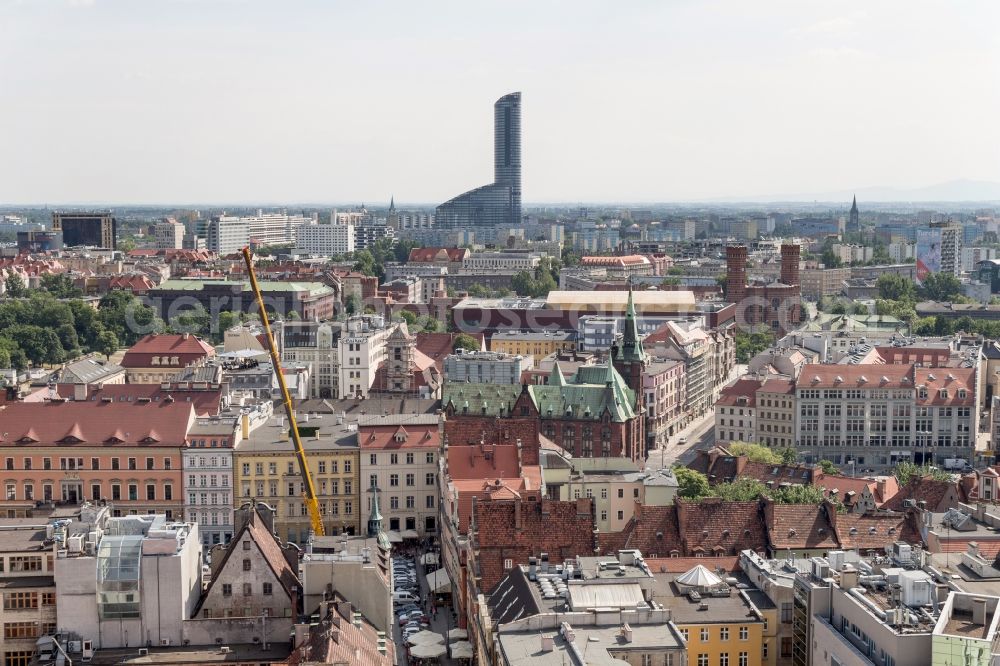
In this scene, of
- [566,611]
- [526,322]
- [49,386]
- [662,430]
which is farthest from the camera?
[526,322]

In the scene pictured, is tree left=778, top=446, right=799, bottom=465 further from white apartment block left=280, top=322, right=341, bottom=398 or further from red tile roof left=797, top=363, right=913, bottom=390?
white apartment block left=280, top=322, right=341, bottom=398

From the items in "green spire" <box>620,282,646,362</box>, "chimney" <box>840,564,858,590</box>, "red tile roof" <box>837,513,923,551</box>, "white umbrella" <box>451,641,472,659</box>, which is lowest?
"white umbrella" <box>451,641,472,659</box>

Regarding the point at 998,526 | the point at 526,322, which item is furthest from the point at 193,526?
the point at 526,322

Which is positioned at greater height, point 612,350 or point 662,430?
point 612,350

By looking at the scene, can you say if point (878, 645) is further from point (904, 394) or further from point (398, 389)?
point (398, 389)

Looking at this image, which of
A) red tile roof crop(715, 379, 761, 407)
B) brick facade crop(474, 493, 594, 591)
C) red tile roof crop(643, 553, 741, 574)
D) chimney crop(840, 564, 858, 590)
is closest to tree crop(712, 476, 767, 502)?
brick facade crop(474, 493, 594, 591)

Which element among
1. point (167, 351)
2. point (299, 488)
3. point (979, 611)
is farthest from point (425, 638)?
point (167, 351)
